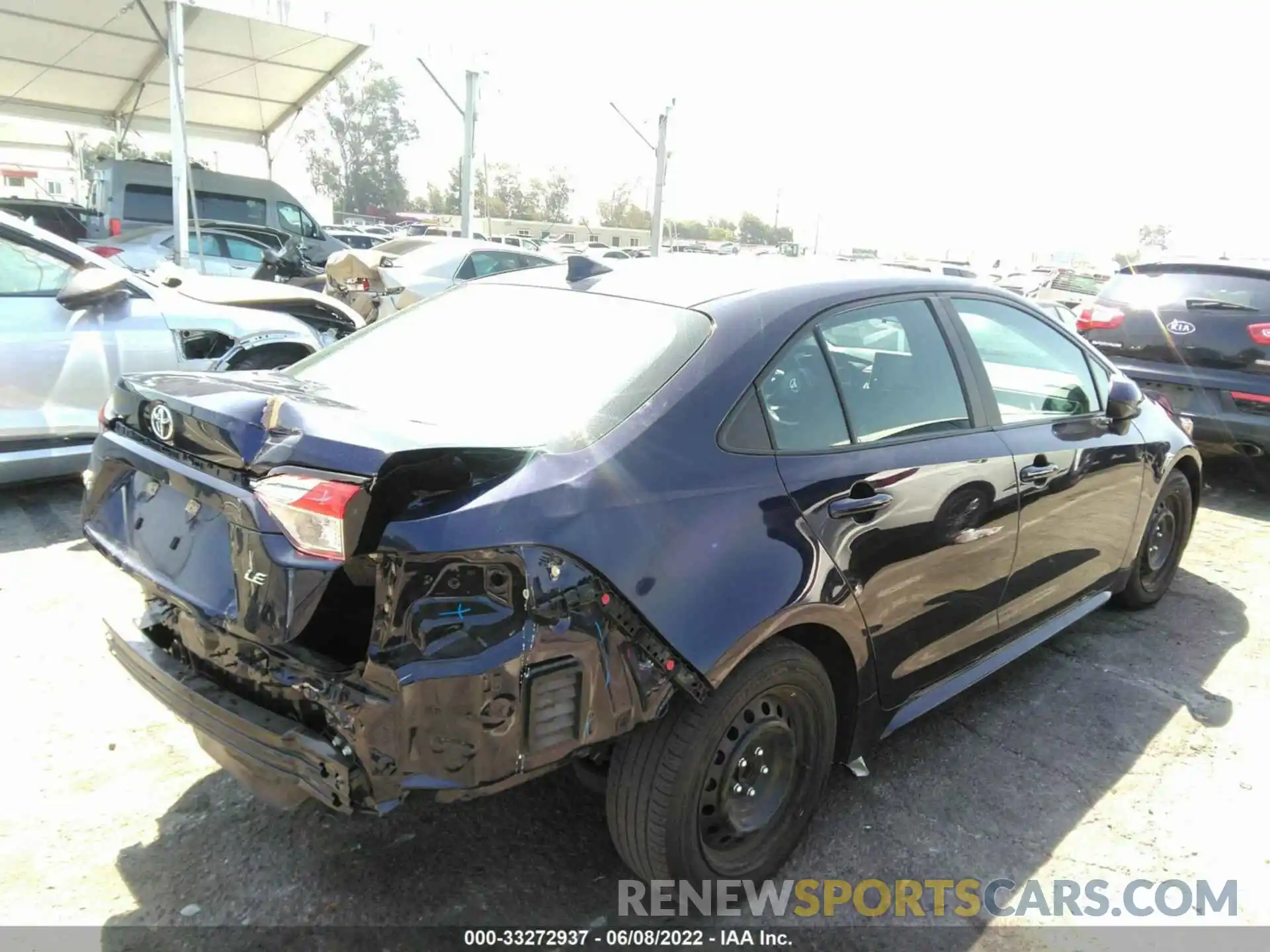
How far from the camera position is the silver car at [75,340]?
4836mm

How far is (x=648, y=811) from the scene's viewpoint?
7.06 ft

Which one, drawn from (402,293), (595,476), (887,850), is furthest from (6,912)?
(402,293)

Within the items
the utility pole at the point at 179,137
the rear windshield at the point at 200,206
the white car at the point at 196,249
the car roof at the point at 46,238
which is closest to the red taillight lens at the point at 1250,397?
the car roof at the point at 46,238

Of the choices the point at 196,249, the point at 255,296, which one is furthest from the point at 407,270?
the point at 196,249

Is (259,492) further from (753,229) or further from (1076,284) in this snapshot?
(753,229)

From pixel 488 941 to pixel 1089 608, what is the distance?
2878 mm

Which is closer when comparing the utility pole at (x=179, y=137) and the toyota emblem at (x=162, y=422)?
the toyota emblem at (x=162, y=422)

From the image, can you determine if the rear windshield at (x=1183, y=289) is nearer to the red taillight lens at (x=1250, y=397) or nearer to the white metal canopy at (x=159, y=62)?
the red taillight lens at (x=1250, y=397)

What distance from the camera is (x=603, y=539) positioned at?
1.94 m

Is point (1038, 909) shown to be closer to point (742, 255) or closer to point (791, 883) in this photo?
point (791, 883)

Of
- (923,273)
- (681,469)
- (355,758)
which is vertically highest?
(923,273)

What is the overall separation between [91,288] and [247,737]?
394 centimetres

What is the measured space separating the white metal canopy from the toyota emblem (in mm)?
10869

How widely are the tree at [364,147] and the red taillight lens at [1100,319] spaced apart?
7282 cm
